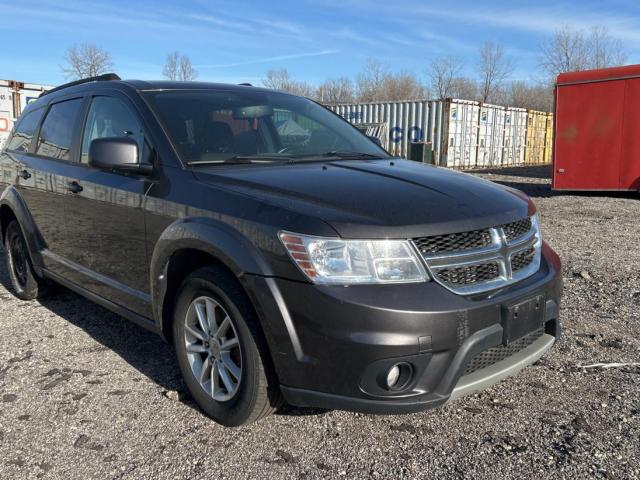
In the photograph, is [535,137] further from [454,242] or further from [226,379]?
[226,379]

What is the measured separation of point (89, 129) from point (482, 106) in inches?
913

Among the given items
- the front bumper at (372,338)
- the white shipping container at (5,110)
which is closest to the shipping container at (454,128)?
the white shipping container at (5,110)

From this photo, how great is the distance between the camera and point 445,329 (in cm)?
237

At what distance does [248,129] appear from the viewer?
11.9 ft

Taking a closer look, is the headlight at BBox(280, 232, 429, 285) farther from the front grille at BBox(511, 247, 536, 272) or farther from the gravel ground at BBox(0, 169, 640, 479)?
the gravel ground at BBox(0, 169, 640, 479)

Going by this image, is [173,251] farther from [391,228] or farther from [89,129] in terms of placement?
[89,129]

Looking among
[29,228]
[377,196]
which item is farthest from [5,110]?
[377,196]

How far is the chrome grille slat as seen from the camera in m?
2.46

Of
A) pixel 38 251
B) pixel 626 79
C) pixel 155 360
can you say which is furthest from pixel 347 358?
pixel 626 79

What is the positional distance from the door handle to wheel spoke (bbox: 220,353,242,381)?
1.78 m

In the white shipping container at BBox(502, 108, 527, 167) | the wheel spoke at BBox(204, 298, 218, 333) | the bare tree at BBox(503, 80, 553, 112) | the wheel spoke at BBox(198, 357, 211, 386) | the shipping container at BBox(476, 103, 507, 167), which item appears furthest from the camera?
the bare tree at BBox(503, 80, 553, 112)

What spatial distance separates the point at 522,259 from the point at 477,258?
1.40ft

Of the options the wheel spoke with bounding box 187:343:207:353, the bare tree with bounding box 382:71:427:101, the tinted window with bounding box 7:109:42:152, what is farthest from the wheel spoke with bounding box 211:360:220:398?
the bare tree with bounding box 382:71:427:101

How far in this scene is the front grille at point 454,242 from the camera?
96.6 inches
